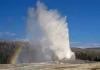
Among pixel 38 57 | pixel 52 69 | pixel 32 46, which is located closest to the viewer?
pixel 52 69

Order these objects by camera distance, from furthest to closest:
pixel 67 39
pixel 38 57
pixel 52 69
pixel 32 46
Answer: pixel 32 46 → pixel 38 57 → pixel 67 39 → pixel 52 69

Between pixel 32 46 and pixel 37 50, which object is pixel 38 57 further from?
pixel 32 46

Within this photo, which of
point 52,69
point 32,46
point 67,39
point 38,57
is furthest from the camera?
point 32,46

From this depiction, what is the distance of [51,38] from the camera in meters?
76.3

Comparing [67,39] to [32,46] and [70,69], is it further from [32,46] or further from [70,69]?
[70,69]

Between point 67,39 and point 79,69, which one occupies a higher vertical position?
point 67,39

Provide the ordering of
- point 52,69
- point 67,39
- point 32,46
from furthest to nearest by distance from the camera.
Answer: point 32,46
point 67,39
point 52,69

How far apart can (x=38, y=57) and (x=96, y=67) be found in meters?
54.1

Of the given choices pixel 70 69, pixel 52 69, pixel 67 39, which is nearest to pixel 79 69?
pixel 70 69

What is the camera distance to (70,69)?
22844 mm

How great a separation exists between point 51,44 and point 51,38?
1.87 m

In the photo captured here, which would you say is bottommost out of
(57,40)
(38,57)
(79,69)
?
(79,69)

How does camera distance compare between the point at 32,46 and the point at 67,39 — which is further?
the point at 32,46

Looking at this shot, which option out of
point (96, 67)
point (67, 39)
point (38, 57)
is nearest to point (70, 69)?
point (96, 67)
